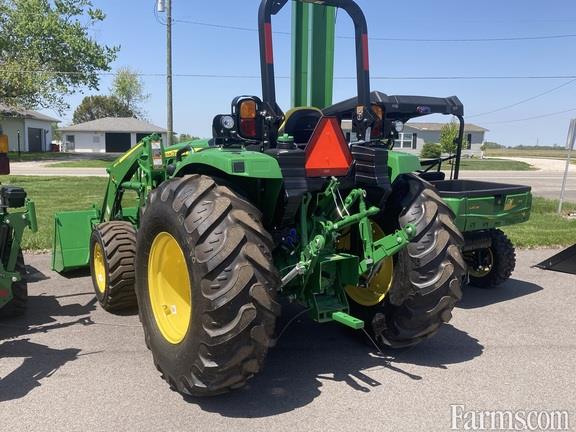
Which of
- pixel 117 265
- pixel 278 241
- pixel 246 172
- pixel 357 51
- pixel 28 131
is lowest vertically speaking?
pixel 117 265

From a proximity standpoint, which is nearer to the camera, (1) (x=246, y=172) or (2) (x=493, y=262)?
(1) (x=246, y=172)

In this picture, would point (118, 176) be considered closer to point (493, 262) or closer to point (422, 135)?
point (493, 262)

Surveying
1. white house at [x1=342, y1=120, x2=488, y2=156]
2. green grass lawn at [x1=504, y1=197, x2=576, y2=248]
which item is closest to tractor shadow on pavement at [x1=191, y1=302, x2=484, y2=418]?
green grass lawn at [x1=504, y1=197, x2=576, y2=248]

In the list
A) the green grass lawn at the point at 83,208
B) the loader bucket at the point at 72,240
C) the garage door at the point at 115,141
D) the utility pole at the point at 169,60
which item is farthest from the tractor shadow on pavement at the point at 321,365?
the garage door at the point at 115,141

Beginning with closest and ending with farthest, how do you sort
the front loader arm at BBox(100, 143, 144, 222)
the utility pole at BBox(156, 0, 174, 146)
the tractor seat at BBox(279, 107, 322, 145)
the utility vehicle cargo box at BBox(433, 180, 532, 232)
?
the tractor seat at BBox(279, 107, 322, 145) < the utility vehicle cargo box at BBox(433, 180, 532, 232) < the front loader arm at BBox(100, 143, 144, 222) < the utility pole at BBox(156, 0, 174, 146)

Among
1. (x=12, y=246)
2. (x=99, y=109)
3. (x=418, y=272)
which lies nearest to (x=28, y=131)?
(x=99, y=109)

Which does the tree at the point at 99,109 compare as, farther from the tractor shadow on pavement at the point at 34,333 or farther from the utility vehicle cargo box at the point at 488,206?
the utility vehicle cargo box at the point at 488,206

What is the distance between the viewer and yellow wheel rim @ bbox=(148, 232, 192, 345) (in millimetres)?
3748

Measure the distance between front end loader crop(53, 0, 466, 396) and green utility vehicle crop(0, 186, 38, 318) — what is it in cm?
138

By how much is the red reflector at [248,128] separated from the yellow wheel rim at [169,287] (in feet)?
3.09

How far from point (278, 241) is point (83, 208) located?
9486 mm

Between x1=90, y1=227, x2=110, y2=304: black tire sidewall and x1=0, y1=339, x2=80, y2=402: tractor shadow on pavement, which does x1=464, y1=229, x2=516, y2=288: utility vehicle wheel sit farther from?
x1=0, y1=339, x2=80, y2=402: tractor shadow on pavement

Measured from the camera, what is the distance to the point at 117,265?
5148mm

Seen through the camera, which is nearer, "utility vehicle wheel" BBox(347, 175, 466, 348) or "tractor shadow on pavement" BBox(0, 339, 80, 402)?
"tractor shadow on pavement" BBox(0, 339, 80, 402)
